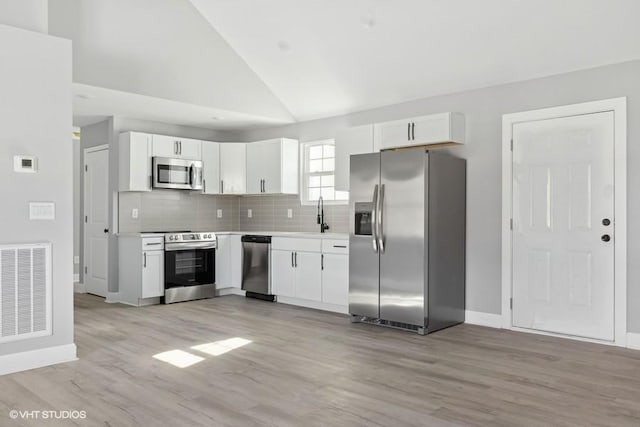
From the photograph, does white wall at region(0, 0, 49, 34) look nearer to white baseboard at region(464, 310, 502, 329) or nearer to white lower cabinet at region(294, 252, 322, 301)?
white lower cabinet at region(294, 252, 322, 301)

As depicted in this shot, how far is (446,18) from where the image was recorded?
4.45 metres

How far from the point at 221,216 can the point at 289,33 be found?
3.15m

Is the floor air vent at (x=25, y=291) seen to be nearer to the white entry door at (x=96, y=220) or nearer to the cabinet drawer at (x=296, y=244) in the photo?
the cabinet drawer at (x=296, y=244)

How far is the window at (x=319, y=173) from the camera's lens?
6590 mm

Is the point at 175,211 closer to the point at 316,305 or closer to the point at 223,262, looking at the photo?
the point at 223,262

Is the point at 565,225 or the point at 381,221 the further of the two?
the point at 381,221

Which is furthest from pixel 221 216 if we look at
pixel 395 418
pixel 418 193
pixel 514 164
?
pixel 395 418

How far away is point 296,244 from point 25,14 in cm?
→ 341

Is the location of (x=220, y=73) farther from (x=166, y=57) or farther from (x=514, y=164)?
(x=514, y=164)

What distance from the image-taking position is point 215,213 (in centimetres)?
751
